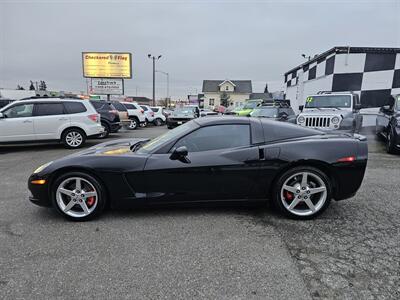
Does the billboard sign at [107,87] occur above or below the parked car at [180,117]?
above

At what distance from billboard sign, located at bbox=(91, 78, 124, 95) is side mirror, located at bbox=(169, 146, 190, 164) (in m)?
26.4

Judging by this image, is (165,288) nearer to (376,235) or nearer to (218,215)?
(218,215)

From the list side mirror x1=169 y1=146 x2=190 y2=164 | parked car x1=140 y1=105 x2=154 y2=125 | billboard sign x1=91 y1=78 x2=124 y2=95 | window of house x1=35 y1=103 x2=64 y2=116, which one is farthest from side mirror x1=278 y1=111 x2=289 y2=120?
billboard sign x1=91 y1=78 x2=124 y2=95

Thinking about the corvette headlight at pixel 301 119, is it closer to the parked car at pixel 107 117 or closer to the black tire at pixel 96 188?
the black tire at pixel 96 188

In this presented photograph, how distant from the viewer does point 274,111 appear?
37.2 ft

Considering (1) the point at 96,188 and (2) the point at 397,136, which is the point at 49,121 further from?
(2) the point at 397,136

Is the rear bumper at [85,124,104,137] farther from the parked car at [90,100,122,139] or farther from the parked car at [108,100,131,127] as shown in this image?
the parked car at [108,100,131,127]

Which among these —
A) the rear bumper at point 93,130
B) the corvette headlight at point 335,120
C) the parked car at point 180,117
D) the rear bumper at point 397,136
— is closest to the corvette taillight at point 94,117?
the rear bumper at point 93,130

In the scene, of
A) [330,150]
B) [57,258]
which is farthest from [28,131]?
[330,150]

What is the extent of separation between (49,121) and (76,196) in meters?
6.04

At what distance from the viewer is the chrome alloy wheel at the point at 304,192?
3334 millimetres

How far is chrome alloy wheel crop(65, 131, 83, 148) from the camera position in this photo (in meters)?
8.63

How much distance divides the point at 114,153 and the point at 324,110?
304 inches

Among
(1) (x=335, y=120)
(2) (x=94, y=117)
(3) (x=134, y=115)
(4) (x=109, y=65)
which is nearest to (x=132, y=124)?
(3) (x=134, y=115)
